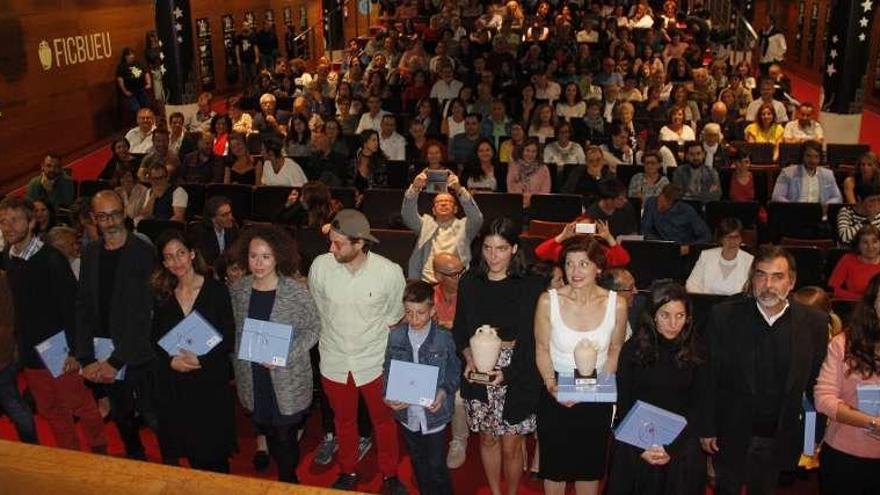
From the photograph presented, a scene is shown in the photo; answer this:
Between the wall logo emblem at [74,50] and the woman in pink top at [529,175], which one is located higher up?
the wall logo emblem at [74,50]

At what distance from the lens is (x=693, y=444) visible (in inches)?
127

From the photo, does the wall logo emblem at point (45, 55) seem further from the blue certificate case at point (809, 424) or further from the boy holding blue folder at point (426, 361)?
the blue certificate case at point (809, 424)

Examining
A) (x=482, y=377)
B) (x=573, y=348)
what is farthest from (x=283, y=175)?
(x=573, y=348)

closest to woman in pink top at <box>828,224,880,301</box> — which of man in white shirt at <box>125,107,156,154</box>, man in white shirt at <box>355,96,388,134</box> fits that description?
man in white shirt at <box>355,96,388,134</box>

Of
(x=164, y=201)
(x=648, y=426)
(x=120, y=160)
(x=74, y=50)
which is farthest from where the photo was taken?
(x=74, y=50)

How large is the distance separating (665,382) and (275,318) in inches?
67.7

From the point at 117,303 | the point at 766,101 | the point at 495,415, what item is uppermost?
the point at 766,101

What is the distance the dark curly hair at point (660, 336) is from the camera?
3.07 meters

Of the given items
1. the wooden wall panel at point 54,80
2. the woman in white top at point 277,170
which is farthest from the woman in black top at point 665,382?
the wooden wall panel at point 54,80

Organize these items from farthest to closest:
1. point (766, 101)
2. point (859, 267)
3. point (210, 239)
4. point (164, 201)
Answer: point (766, 101) < point (164, 201) < point (210, 239) < point (859, 267)

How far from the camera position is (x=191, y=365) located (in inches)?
136

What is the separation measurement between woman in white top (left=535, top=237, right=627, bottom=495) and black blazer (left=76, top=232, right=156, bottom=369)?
186 centimetres

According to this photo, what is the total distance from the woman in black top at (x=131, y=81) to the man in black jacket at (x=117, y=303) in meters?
10.2

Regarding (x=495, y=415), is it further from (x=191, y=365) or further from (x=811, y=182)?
(x=811, y=182)
